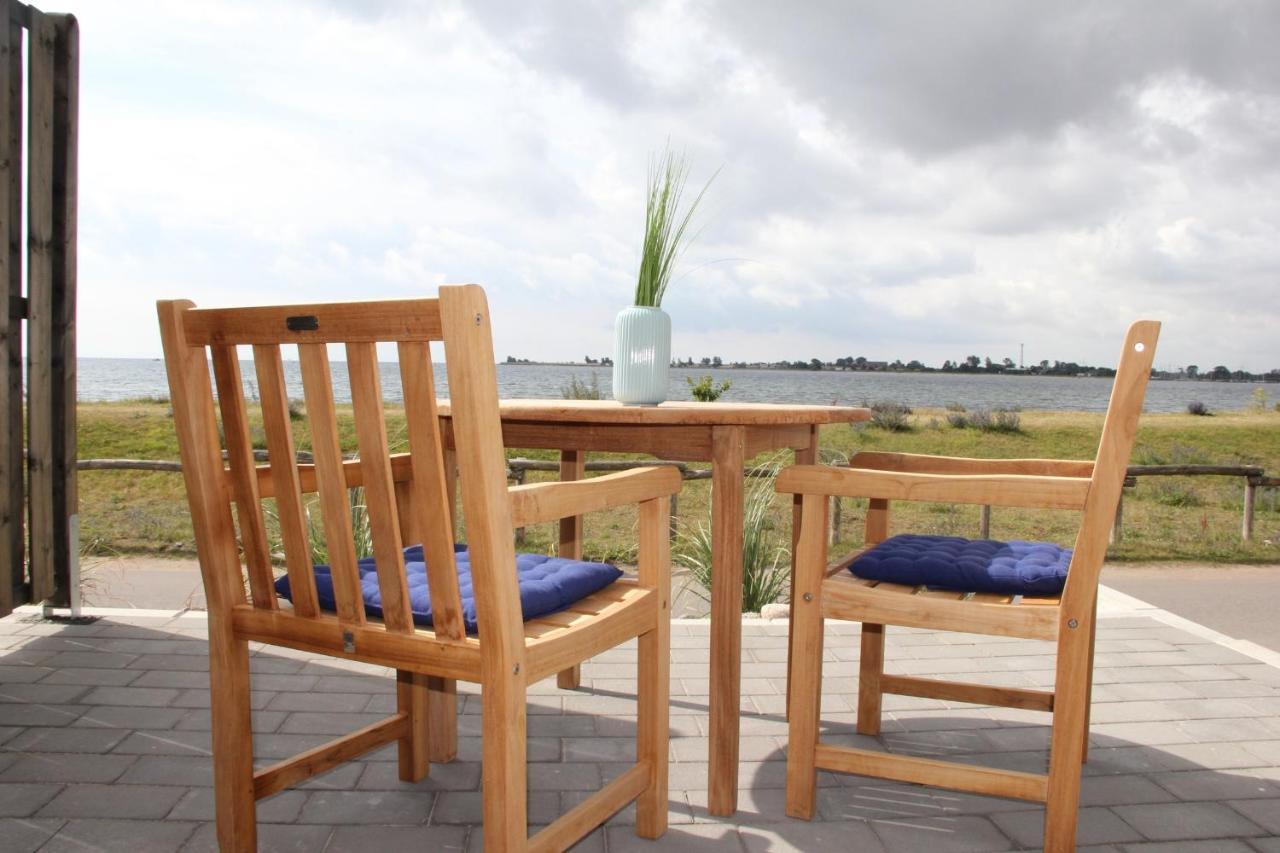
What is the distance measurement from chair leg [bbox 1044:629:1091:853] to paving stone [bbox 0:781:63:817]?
7.10 feet

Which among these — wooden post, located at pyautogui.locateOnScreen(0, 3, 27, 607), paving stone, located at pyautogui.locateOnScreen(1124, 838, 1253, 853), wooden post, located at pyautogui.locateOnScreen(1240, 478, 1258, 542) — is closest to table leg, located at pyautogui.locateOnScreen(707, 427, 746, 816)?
paving stone, located at pyautogui.locateOnScreen(1124, 838, 1253, 853)

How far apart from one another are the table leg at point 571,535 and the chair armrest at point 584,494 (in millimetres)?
1020

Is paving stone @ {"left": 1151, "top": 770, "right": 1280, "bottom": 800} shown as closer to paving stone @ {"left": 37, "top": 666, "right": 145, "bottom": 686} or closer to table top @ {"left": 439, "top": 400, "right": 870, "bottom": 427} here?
table top @ {"left": 439, "top": 400, "right": 870, "bottom": 427}

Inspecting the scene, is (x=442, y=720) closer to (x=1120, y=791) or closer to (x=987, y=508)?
(x=1120, y=791)

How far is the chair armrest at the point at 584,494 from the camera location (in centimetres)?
127

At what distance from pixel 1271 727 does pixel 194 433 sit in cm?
298

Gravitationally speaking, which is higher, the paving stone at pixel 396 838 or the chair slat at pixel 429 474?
the chair slat at pixel 429 474

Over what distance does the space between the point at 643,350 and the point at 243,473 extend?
3.62ft

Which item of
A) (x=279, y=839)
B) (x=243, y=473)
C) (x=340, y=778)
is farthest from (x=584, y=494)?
(x=340, y=778)

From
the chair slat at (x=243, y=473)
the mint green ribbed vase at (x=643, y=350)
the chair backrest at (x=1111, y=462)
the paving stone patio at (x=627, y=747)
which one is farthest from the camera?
the mint green ribbed vase at (x=643, y=350)

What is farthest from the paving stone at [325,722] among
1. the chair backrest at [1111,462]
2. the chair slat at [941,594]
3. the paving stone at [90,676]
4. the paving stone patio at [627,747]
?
the chair backrest at [1111,462]

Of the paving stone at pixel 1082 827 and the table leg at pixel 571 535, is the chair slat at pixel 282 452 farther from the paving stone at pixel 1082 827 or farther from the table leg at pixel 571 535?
the paving stone at pixel 1082 827

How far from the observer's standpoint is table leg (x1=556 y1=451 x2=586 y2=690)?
2.73 metres

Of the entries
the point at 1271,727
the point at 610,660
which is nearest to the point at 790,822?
the point at 610,660
